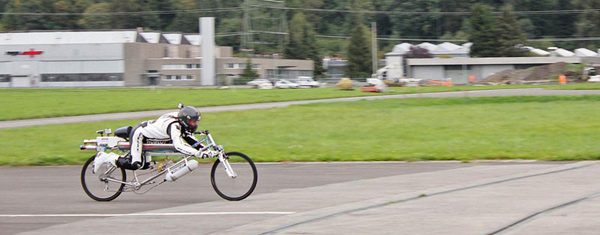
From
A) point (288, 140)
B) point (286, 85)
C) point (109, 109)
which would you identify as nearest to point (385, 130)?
point (288, 140)

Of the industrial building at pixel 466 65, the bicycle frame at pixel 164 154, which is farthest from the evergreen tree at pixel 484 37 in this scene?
the bicycle frame at pixel 164 154

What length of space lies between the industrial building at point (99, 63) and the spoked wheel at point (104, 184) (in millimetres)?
88278

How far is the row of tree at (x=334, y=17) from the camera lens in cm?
14900

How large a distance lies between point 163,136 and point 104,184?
1330 mm

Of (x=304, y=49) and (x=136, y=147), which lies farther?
(x=304, y=49)

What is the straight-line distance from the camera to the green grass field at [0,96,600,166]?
1802cm

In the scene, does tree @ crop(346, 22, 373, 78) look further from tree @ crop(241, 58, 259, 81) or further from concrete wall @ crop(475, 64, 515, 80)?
concrete wall @ crop(475, 64, 515, 80)

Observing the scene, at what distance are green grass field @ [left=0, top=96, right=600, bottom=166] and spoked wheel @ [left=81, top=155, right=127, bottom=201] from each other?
5.77 metres

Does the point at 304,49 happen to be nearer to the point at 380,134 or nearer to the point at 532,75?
the point at 532,75

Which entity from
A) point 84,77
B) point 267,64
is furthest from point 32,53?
point 267,64

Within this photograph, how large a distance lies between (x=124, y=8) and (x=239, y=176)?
161 m

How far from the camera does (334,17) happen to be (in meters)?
171

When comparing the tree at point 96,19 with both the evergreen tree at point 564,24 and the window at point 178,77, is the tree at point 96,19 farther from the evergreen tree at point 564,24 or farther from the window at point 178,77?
the evergreen tree at point 564,24

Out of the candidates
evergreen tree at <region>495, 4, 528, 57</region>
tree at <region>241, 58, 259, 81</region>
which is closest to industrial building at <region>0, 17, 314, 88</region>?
tree at <region>241, 58, 259, 81</region>
